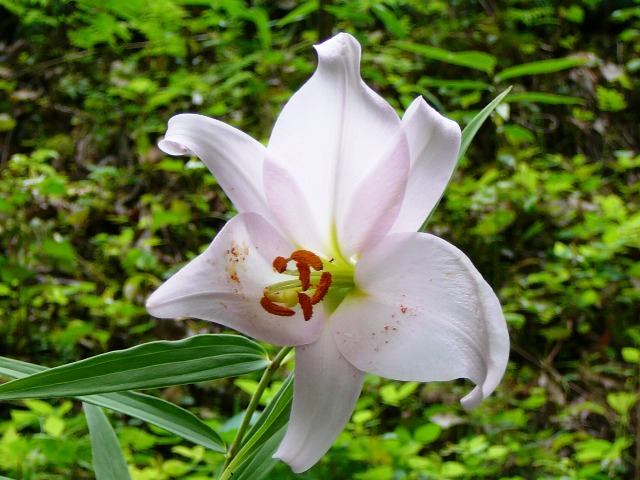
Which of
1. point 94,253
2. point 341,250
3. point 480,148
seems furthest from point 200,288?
point 480,148

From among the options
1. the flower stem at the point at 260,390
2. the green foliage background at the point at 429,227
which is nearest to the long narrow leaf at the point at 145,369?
the flower stem at the point at 260,390

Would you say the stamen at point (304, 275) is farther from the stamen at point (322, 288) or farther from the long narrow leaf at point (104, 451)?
the long narrow leaf at point (104, 451)

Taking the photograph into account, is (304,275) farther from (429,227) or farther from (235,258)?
(429,227)

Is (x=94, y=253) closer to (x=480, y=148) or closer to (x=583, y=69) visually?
(x=480, y=148)

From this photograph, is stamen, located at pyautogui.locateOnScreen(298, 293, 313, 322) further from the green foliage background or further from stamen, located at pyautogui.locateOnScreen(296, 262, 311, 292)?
the green foliage background

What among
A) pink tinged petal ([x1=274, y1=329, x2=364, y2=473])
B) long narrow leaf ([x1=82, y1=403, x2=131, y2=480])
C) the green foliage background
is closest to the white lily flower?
pink tinged petal ([x1=274, y1=329, x2=364, y2=473])

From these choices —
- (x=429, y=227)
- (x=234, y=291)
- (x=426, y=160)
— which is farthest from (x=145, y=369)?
(x=429, y=227)
